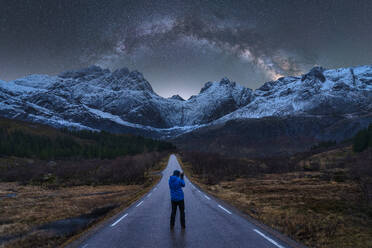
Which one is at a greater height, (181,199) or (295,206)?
(181,199)

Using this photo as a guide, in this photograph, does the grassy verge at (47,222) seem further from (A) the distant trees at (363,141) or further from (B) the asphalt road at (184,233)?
(A) the distant trees at (363,141)

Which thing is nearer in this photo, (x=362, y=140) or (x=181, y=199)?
(x=181, y=199)

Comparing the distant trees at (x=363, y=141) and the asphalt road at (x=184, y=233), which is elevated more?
the distant trees at (x=363, y=141)

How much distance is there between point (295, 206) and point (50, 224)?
16.8m

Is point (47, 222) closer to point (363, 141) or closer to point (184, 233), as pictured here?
point (184, 233)

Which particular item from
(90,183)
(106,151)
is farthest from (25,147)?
(90,183)

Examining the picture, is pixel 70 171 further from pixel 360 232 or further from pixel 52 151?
pixel 52 151

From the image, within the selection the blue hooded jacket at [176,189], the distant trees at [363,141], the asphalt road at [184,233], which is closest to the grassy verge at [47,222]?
the asphalt road at [184,233]

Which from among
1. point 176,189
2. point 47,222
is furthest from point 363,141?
point 47,222

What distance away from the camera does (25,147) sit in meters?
112

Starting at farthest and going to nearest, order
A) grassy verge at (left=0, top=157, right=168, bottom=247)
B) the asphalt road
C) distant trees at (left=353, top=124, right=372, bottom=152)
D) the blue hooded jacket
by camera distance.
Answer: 1. distant trees at (left=353, top=124, right=372, bottom=152)
2. grassy verge at (left=0, top=157, right=168, bottom=247)
3. the blue hooded jacket
4. the asphalt road

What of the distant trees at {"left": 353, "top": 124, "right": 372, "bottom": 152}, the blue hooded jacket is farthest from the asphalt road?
the distant trees at {"left": 353, "top": 124, "right": 372, "bottom": 152}

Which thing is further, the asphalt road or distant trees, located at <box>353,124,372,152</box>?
distant trees, located at <box>353,124,372,152</box>

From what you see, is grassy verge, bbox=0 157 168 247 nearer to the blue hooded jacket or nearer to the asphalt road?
the asphalt road
